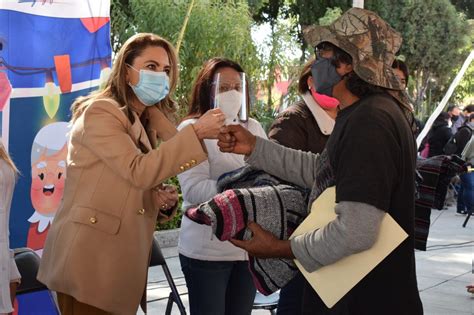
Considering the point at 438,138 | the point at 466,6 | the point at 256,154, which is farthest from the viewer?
the point at 466,6

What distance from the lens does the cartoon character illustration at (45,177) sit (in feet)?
14.1

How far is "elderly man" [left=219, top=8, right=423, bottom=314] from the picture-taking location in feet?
7.39

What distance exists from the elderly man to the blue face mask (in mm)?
883

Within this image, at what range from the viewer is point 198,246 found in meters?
3.75

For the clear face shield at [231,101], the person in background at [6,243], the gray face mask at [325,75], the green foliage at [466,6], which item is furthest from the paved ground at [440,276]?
the green foliage at [466,6]

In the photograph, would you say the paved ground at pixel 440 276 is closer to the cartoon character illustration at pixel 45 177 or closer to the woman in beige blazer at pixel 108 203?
the cartoon character illustration at pixel 45 177

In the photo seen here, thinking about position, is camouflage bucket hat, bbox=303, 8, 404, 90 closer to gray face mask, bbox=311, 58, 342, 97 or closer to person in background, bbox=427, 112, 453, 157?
gray face mask, bbox=311, 58, 342, 97

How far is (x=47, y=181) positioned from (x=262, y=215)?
2047mm

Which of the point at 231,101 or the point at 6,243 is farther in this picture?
the point at 6,243

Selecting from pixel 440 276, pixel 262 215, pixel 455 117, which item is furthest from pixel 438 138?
pixel 262 215

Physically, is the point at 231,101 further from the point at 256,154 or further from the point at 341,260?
the point at 341,260

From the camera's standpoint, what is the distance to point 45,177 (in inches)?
171

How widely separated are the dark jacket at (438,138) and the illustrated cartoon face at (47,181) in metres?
12.3

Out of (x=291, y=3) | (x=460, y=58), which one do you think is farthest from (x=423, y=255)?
(x=460, y=58)
